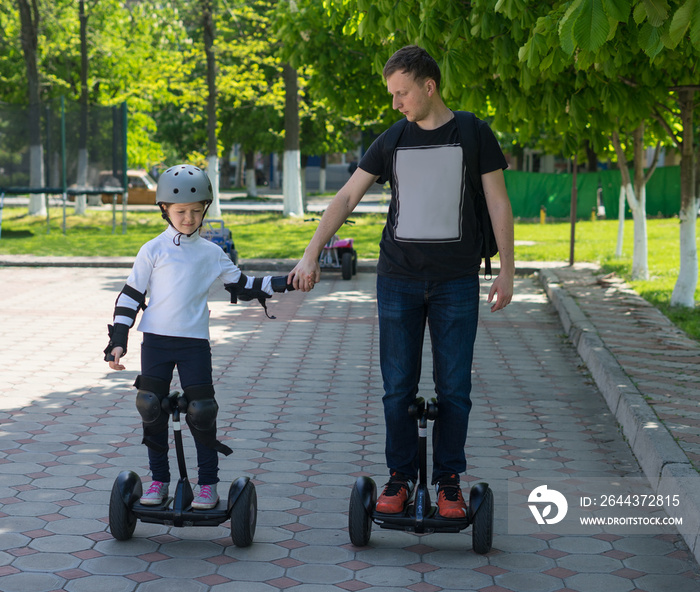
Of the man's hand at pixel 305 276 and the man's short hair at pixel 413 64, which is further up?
the man's short hair at pixel 413 64

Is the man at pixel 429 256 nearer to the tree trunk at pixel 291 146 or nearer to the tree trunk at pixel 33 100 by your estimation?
the tree trunk at pixel 33 100

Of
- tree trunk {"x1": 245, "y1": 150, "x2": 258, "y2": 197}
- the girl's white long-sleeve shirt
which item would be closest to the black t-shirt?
the girl's white long-sleeve shirt

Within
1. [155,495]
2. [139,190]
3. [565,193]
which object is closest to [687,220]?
[155,495]

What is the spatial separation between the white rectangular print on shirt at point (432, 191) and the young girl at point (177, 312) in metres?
0.62

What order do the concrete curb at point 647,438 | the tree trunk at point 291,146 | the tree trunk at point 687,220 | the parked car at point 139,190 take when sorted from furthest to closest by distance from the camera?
the parked car at point 139,190, the tree trunk at point 291,146, the tree trunk at point 687,220, the concrete curb at point 647,438

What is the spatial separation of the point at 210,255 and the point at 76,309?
7.96 meters

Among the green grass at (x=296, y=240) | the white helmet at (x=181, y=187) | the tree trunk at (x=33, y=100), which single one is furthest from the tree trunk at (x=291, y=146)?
the white helmet at (x=181, y=187)

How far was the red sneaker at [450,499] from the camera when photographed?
160 inches

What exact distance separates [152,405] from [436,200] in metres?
1.44

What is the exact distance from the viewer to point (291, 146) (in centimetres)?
2962

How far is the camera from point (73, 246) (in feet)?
65.8

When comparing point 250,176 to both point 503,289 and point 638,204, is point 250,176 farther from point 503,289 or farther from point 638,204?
point 503,289

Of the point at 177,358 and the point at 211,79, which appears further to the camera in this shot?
the point at 211,79

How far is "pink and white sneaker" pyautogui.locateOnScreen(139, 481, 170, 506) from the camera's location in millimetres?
4156
